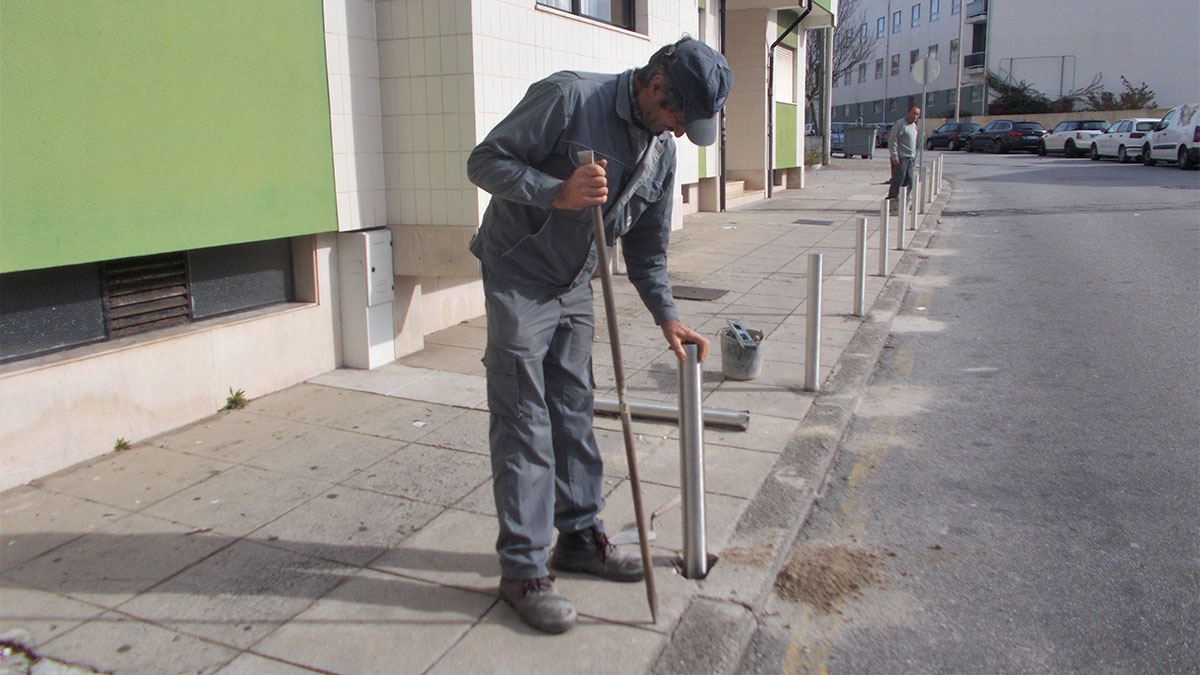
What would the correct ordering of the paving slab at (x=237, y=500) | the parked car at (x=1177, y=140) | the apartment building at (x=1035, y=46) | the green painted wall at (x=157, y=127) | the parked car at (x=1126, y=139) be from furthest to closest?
the apartment building at (x=1035, y=46) < the parked car at (x=1126, y=139) < the parked car at (x=1177, y=140) < the green painted wall at (x=157, y=127) < the paving slab at (x=237, y=500)

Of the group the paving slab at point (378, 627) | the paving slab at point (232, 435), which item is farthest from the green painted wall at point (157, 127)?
the paving slab at point (378, 627)

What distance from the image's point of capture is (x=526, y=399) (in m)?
3.19

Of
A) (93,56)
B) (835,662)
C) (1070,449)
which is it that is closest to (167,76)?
(93,56)

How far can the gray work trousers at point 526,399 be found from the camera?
10.4 ft

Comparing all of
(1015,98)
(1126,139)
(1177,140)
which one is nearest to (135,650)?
(1177,140)

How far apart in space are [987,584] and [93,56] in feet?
15.8

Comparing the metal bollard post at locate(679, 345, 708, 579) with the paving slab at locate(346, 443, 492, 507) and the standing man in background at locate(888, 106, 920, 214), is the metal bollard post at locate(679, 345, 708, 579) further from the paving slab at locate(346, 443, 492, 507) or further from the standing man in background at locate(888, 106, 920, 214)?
the standing man in background at locate(888, 106, 920, 214)

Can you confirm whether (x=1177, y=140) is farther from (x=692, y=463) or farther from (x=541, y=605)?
(x=541, y=605)

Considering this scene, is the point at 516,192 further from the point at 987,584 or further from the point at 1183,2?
the point at 1183,2

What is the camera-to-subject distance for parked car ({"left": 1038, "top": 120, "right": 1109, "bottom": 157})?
118 ft

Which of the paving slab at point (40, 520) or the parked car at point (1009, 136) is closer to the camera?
the paving slab at point (40, 520)

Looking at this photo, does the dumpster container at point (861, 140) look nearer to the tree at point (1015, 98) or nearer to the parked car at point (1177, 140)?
the parked car at point (1177, 140)

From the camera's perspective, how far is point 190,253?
18.5 feet

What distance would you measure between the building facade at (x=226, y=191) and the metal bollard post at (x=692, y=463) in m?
2.74
